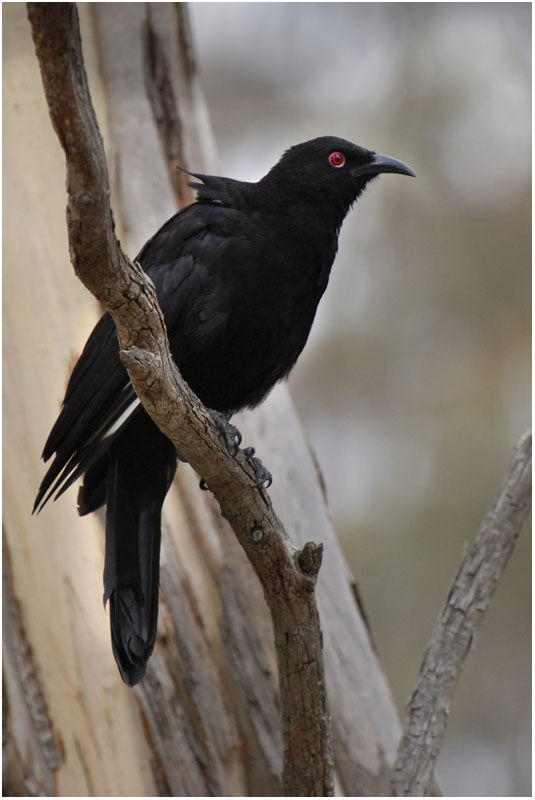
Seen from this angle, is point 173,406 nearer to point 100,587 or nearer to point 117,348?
point 117,348

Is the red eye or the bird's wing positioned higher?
the red eye

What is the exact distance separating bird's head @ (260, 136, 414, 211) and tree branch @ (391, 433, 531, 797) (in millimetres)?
1265

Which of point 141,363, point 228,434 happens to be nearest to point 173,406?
point 141,363

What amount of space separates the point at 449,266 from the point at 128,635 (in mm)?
8010

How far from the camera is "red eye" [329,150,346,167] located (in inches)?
162

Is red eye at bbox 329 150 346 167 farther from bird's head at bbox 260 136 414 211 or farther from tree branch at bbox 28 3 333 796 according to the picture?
Result: tree branch at bbox 28 3 333 796

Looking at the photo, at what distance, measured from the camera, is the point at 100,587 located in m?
4.49

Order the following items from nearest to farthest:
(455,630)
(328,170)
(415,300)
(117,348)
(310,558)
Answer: (310,558), (117,348), (455,630), (328,170), (415,300)

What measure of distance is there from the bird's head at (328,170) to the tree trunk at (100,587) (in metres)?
1.00

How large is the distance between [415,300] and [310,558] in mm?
8247

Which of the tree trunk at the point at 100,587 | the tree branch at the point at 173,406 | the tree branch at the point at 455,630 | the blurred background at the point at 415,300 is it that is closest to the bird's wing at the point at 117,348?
the tree branch at the point at 173,406

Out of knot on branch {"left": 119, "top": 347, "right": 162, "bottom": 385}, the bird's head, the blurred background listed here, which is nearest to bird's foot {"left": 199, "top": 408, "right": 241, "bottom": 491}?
knot on branch {"left": 119, "top": 347, "right": 162, "bottom": 385}

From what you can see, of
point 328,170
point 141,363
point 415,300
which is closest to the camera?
point 141,363

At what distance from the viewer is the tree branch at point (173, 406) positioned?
6.92 feet
